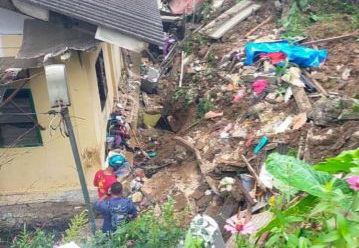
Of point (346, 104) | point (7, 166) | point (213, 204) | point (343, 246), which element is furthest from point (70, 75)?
point (343, 246)

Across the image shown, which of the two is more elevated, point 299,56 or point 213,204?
point 299,56

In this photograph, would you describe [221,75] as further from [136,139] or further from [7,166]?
[7,166]

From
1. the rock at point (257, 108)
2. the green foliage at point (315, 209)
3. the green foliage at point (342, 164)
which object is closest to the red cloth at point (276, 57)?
the rock at point (257, 108)

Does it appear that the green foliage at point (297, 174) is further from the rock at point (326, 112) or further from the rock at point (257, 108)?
the rock at point (257, 108)

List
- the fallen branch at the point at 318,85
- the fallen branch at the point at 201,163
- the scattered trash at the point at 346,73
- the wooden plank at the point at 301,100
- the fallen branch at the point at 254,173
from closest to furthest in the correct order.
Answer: the fallen branch at the point at 254,173 < the fallen branch at the point at 201,163 < the wooden plank at the point at 301,100 < the fallen branch at the point at 318,85 < the scattered trash at the point at 346,73

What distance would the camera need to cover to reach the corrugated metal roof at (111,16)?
20.0ft

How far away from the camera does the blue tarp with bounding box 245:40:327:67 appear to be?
971 centimetres

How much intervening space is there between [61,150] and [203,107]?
3570 millimetres

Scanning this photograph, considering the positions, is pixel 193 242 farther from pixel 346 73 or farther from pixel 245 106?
pixel 346 73

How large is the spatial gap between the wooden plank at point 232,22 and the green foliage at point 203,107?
9.34 ft

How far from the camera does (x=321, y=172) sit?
11.5ft

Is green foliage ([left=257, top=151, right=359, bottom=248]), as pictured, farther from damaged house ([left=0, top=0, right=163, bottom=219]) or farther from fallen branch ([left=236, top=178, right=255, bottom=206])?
damaged house ([left=0, top=0, right=163, bottom=219])

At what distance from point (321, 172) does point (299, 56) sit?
660 cm

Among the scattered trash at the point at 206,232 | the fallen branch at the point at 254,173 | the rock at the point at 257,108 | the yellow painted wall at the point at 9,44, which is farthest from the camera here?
the rock at the point at 257,108
